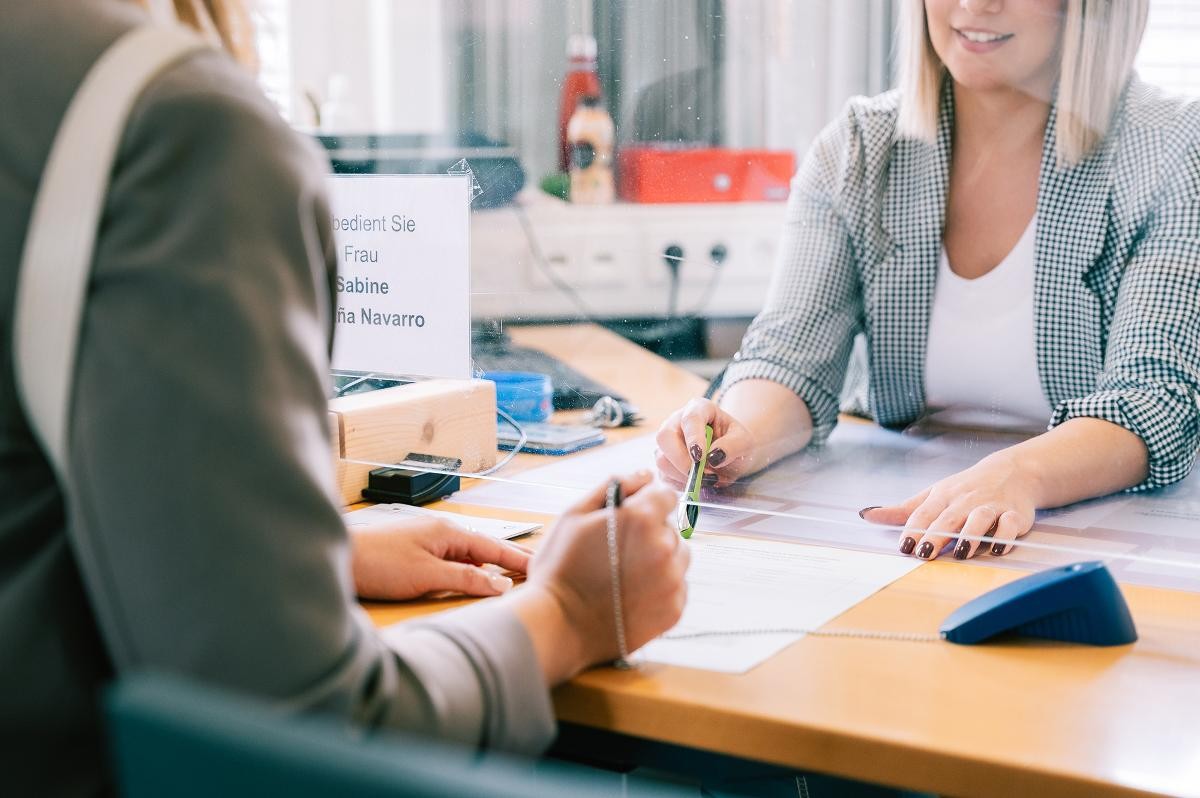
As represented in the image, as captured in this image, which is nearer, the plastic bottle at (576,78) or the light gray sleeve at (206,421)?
the light gray sleeve at (206,421)

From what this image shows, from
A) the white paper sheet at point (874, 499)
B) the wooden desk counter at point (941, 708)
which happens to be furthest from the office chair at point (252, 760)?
the white paper sheet at point (874, 499)

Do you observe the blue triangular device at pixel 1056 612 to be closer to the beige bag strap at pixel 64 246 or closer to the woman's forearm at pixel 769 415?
the woman's forearm at pixel 769 415

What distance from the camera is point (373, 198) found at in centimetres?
138

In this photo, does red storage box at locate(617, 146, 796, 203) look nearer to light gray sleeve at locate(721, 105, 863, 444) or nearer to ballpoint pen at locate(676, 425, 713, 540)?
light gray sleeve at locate(721, 105, 863, 444)

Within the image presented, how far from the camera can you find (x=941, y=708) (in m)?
0.76

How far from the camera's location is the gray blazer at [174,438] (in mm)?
575

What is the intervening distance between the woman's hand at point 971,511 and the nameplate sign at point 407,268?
19.3 inches

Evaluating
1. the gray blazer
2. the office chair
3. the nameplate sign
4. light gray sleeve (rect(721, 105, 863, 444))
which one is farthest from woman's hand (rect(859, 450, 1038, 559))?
the office chair

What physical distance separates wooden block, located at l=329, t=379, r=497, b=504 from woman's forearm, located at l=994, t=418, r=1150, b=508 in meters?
0.54

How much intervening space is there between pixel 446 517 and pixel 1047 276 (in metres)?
0.63

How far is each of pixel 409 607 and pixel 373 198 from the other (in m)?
0.58

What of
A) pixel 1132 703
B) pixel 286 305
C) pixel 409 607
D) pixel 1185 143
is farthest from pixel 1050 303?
pixel 286 305

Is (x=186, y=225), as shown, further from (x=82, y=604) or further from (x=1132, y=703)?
(x=1132, y=703)

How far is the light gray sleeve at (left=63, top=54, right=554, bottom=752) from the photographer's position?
574 millimetres
